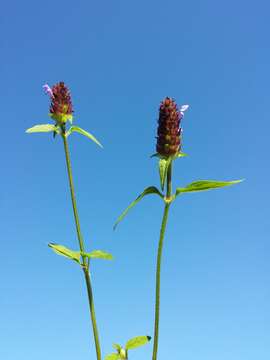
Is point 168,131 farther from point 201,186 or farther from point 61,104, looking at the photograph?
point 61,104

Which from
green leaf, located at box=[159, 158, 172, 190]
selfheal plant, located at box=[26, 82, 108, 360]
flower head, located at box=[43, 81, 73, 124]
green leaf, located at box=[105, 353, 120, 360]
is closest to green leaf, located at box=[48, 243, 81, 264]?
selfheal plant, located at box=[26, 82, 108, 360]

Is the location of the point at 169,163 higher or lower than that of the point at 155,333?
higher

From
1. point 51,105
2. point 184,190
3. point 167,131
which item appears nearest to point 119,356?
point 184,190

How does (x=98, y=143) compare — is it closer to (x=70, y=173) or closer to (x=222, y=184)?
(x=70, y=173)

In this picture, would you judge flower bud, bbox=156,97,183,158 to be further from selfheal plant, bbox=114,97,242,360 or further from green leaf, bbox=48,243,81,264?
green leaf, bbox=48,243,81,264

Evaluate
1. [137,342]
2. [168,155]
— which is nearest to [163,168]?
[168,155]

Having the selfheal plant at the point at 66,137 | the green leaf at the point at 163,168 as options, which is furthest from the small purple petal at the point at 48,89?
the green leaf at the point at 163,168
